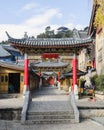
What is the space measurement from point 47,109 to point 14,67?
12.2m

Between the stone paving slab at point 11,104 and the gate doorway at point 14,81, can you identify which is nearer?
the stone paving slab at point 11,104

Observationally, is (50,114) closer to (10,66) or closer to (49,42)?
(49,42)

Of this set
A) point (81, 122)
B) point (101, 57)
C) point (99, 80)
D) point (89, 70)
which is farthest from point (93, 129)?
point (89, 70)

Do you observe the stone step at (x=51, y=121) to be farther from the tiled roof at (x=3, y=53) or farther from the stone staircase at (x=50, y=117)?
the tiled roof at (x=3, y=53)

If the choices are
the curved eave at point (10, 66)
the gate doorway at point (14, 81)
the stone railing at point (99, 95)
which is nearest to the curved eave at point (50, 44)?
the curved eave at point (10, 66)

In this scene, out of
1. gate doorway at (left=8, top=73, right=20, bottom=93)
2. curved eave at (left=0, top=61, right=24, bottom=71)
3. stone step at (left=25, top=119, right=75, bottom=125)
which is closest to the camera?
Result: stone step at (left=25, top=119, right=75, bottom=125)

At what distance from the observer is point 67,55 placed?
27.1 metres

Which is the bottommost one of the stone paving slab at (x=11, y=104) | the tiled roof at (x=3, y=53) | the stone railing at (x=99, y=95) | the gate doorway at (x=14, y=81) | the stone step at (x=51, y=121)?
the stone step at (x=51, y=121)

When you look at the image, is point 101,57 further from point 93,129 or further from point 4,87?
point 93,129

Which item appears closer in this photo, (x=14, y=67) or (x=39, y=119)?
(x=39, y=119)

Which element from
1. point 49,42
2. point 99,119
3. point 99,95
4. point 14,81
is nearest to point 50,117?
point 99,119

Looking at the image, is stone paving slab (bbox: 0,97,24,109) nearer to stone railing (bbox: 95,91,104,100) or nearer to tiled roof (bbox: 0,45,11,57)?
stone railing (bbox: 95,91,104,100)

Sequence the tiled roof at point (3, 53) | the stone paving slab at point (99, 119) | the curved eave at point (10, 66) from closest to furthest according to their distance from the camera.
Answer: the stone paving slab at point (99, 119)
the curved eave at point (10, 66)
the tiled roof at point (3, 53)

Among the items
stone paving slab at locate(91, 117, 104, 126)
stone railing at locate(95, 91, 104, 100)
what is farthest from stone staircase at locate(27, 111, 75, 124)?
stone railing at locate(95, 91, 104, 100)
